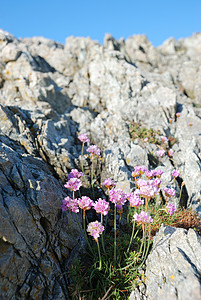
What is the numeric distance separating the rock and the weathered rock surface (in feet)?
0.18

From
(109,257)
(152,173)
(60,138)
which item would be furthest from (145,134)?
(109,257)

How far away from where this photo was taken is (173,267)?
143 inches

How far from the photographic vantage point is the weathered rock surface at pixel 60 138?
374cm

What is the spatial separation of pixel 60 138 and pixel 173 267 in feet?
20.8

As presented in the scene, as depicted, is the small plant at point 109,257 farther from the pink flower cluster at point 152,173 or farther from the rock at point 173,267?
the pink flower cluster at point 152,173

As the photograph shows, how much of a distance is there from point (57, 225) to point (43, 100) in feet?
28.1

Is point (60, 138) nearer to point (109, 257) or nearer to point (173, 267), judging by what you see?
point (109, 257)

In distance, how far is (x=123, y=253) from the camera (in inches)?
185

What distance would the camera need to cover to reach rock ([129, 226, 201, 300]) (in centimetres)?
314

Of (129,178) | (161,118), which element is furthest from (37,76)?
(129,178)

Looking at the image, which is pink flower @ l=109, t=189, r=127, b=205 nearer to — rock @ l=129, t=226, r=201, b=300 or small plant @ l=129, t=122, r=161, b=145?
rock @ l=129, t=226, r=201, b=300

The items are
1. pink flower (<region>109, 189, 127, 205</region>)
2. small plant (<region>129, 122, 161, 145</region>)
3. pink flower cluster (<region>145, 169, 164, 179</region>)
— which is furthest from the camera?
small plant (<region>129, 122, 161, 145</region>)

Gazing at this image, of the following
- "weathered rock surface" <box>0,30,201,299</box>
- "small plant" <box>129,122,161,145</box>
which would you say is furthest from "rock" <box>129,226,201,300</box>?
"small plant" <box>129,122,161,145</box>

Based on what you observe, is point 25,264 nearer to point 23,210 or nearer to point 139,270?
point 23,210
